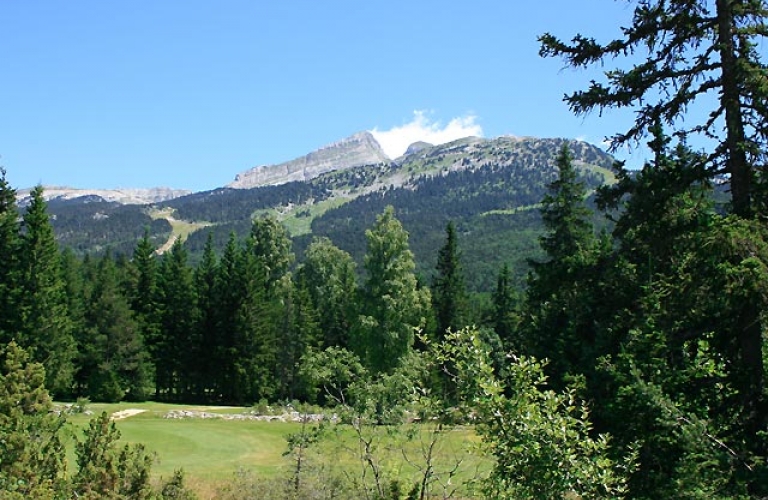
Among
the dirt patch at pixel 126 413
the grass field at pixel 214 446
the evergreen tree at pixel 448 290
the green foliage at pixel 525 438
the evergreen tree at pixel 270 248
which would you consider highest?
the evergreen tree at pixel 270 248

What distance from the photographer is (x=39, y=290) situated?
124 feet

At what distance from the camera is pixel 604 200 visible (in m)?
10.1

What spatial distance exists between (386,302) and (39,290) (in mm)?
20438

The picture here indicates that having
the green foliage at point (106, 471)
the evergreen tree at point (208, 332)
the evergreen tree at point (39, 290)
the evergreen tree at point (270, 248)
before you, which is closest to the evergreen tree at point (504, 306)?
the evergreen tree at point (270, 248)

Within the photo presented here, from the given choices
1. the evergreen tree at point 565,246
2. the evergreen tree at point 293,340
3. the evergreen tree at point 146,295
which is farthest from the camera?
the evergreen tree at point 146,295

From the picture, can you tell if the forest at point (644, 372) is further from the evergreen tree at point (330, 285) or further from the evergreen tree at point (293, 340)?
the evergreen tree at point (330, 285)

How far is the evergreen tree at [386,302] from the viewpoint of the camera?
36.7 metres

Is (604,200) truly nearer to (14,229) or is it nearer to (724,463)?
(724,463)

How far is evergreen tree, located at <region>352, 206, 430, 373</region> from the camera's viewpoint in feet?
120

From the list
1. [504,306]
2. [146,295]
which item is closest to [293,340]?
[146,295]

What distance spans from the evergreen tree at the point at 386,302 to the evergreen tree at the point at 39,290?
18111 mm

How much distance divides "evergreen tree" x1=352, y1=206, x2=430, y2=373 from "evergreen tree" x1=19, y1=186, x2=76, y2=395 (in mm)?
18111

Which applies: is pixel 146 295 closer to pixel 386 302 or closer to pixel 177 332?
pixel 177 332

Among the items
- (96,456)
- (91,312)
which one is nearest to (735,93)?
(96,456)
